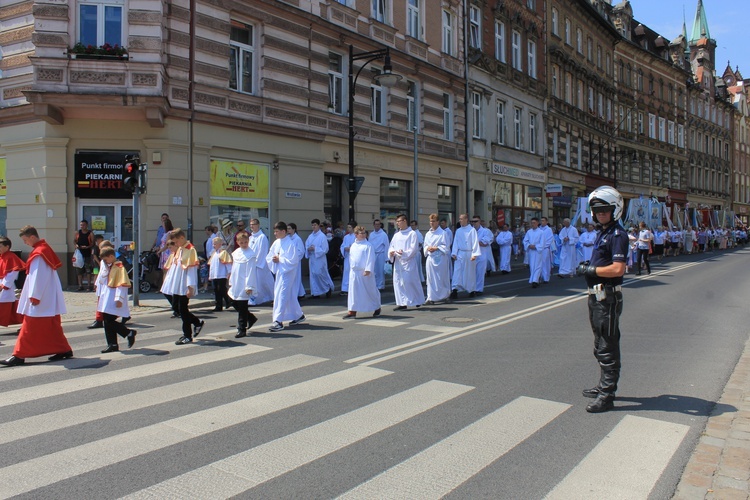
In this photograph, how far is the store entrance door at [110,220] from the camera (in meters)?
15.9

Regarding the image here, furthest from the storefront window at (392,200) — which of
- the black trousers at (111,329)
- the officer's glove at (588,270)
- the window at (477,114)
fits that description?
the officer's glove at (588,270)

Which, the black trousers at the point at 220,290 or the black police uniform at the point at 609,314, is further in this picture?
the black trousers at the point at 220,290

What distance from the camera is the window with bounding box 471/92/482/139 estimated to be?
29.8m

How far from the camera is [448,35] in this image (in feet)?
92.2

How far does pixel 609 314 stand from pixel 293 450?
9.63 ft

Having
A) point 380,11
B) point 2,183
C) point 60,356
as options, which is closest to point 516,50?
point 380,11

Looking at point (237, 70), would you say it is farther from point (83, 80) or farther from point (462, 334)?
point (462, 334)

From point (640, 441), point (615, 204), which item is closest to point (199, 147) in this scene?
point (615, 204)

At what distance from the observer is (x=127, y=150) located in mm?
15820

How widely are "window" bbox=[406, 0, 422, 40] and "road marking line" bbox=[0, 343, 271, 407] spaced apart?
1998 cm

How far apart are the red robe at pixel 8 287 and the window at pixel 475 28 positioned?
81.4 ft

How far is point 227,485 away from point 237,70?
1610 cm

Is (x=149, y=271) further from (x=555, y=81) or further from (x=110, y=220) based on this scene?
(x=555, y=81)

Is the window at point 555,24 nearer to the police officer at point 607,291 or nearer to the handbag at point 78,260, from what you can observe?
the handbag at point 78,260
